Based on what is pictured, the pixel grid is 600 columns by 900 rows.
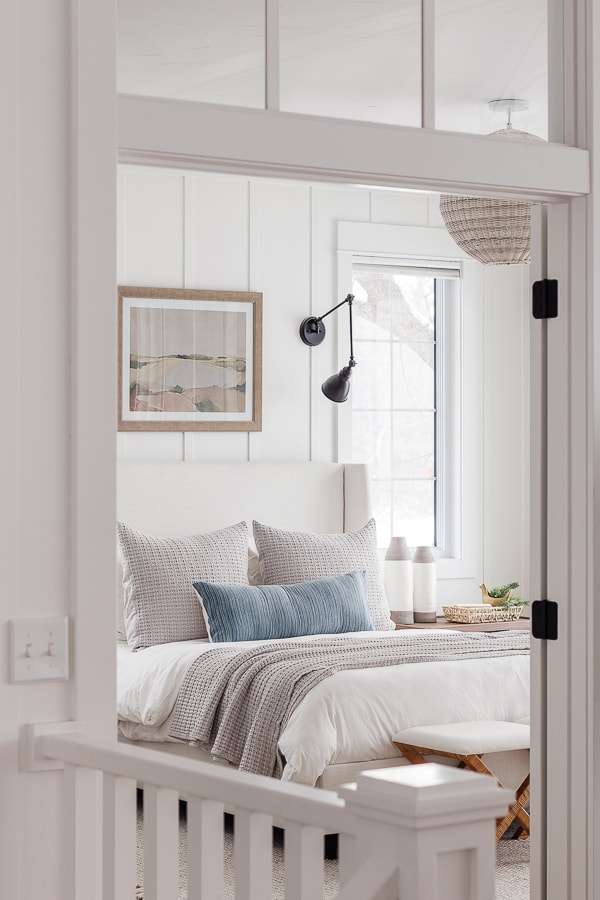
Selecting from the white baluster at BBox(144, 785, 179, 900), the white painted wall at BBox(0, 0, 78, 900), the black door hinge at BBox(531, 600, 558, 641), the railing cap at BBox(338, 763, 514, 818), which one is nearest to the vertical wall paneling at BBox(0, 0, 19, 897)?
the white painted wall at BBox(0, 0, 78, 900)

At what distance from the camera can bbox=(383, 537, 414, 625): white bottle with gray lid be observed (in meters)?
6.14

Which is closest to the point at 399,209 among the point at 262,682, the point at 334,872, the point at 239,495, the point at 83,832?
the point at 239,495

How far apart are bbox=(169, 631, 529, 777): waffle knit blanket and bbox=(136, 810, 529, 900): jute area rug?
365 millimetres

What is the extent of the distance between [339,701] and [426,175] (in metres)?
2.05

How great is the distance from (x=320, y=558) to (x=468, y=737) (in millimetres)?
1647

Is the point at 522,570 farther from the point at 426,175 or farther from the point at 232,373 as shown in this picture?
the point at 426,175

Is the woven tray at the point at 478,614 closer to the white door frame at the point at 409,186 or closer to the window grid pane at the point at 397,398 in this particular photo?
the window grid pane at the point at 397,398

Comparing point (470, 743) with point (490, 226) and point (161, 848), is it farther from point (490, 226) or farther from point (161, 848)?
point (161, 848)

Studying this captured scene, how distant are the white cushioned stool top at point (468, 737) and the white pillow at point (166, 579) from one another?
1333 mm

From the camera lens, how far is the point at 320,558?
5.62 m

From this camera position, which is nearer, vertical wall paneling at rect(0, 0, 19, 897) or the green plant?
vertical wall paneling at rect(0, 0, 19, 897)

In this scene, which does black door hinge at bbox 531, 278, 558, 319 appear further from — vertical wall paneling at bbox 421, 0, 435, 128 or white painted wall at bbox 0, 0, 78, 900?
white painted wall at bbox 0, 0, 78, 900

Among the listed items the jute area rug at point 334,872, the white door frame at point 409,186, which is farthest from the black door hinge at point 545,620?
the jute area rug at point 334,872

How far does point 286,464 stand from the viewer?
606cm
